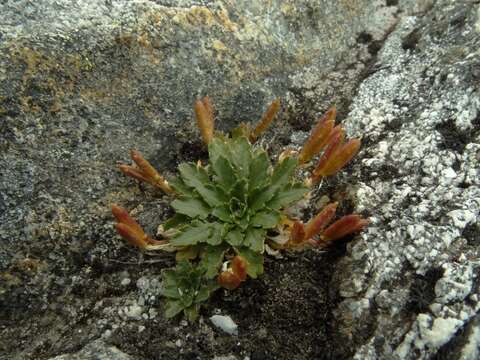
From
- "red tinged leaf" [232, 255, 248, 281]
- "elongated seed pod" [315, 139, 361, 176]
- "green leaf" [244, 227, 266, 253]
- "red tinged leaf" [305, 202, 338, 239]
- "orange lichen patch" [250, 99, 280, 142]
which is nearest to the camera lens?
"red tinged leaf" [232, 255, 248, 281]

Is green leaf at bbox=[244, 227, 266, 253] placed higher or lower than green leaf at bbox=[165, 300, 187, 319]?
higher

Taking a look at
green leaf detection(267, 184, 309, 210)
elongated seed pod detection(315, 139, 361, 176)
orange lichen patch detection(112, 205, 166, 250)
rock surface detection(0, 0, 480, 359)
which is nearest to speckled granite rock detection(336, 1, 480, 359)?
rock surface detection(0, 0, 480, 359)

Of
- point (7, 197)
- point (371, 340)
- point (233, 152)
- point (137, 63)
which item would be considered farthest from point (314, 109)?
point (7, 197)

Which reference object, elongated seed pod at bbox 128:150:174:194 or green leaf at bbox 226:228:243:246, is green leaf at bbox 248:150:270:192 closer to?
green leaf at bbox 226:228:243:246

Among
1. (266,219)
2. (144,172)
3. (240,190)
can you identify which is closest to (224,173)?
(240,190)

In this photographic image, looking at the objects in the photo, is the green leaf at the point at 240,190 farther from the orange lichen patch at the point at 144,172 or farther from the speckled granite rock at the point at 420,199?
the speckled granite rock at the point at 420,199

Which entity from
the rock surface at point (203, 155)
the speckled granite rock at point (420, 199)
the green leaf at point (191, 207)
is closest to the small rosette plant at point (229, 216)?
the green leaf at point (191, 207)
